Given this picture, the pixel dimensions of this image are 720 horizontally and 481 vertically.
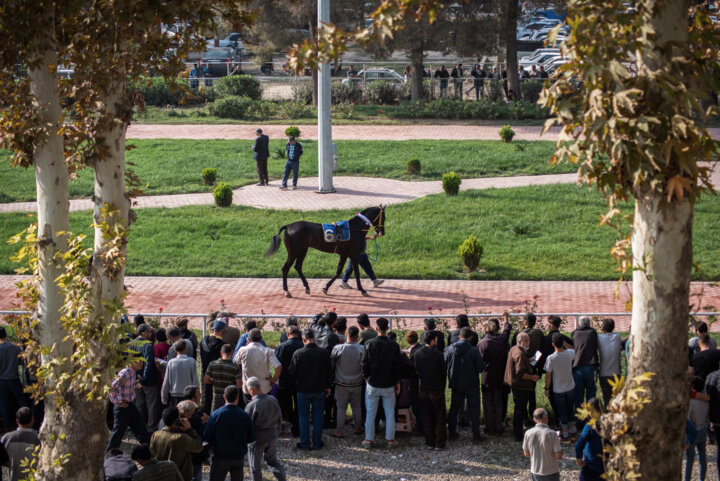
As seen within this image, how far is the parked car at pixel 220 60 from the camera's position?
48.0 meters

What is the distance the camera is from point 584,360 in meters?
11.1

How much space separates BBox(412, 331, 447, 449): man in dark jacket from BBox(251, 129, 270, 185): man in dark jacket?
1482cm

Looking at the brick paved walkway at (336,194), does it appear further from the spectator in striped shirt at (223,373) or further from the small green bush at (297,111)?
the spectator in striped shirt at (223,373)

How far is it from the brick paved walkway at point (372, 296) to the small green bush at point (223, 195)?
4.50 m

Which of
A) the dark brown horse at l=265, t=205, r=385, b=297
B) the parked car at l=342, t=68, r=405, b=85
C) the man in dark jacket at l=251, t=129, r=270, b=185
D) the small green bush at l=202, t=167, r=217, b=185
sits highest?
the parked car at l=342, t=68, r=405, b=85

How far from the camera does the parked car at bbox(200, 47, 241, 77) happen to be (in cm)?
4800

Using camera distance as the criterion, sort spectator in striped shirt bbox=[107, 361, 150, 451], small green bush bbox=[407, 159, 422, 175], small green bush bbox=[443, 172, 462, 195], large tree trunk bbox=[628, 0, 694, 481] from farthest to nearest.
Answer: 1. small green bush bbox=[407, 159, 422, 175]
2. small green bush bbox=[443, 172, 462, 195]
3. spectator in striped shirt bbox=[107, 361, 150, 451]
4. large tree trunk bbox=[628, 0, 694, 481]

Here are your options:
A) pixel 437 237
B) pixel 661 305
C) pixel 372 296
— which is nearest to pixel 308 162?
pixel 437 237

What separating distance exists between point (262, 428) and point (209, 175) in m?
17.1

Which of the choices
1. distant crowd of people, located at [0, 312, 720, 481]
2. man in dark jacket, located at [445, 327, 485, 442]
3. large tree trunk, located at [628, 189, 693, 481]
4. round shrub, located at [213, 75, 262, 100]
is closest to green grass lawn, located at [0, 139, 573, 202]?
round shrub, located at [213, 75, 262, 100]

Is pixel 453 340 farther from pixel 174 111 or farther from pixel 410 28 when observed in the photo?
pixel 174 111

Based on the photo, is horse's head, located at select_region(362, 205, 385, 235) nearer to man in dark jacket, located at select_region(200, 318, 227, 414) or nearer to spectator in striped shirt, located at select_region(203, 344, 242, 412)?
man in dark jacket, located at select_region(200, 318, 227, 414)

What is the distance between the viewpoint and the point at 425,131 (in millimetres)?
32656

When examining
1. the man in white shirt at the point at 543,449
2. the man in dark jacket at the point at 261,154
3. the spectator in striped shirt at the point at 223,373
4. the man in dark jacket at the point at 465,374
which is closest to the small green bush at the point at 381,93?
the man in dark jacket at the point at 261,154
